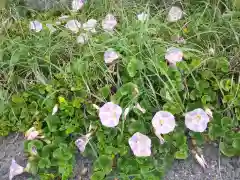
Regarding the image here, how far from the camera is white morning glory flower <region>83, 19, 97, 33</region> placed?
2.42 meters

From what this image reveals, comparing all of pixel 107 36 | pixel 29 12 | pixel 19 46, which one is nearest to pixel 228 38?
pixel 107 36

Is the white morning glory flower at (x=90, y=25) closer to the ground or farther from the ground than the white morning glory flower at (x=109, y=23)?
closer to the ground

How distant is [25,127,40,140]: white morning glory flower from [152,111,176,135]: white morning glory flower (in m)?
0.49

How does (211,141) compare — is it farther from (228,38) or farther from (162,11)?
(162,11)

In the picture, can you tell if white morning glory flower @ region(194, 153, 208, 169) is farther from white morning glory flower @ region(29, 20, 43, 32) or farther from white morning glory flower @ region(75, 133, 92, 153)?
white morning glory flower @ region(29, 20, 43, 32)

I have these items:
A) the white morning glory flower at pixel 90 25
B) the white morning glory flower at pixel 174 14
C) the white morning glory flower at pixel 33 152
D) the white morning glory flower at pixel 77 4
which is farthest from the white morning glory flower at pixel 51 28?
the white morning glory flower at pixel 33 152

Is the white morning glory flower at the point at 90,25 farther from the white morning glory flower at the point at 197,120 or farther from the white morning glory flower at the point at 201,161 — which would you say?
the white morning glory flower at the point at 201,161

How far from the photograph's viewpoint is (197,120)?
190 centimetres

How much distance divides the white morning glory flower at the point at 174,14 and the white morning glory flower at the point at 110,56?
56 centimetres

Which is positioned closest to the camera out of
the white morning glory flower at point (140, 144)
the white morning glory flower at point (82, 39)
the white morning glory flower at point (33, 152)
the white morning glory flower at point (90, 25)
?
the white morning glory flower at point (140, 144)

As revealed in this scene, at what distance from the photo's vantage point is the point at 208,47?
227 cm

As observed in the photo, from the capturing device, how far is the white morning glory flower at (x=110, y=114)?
6.23 feet

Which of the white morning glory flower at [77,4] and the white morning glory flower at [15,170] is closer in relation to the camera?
the white morning glory flower at [15,170]

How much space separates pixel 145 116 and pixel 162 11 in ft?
2.84
